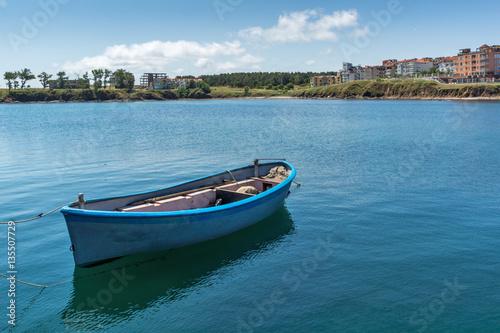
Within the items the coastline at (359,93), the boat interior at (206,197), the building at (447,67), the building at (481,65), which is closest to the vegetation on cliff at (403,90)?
the coastline at (359,93)

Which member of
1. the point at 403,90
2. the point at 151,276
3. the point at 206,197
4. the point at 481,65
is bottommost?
the point at 151,276

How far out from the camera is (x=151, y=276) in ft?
41.3

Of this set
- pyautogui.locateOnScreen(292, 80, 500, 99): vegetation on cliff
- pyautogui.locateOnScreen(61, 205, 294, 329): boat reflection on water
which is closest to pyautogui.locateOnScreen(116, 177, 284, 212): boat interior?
pyautogui.locateOnScreen(61, 205, 294, 329): boat reflection on water

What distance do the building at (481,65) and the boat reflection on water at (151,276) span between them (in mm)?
160700

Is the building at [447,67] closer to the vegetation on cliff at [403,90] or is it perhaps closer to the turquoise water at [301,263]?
the vegetation on cliff at [403,90]

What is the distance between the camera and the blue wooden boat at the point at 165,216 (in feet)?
38.7

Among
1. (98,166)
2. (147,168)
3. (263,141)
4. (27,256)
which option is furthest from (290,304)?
(263,141)

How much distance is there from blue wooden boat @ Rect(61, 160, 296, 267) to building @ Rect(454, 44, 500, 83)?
158 meters

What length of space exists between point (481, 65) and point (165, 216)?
173 meters

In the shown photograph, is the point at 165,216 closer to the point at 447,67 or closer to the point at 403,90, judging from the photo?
the point at 403,90

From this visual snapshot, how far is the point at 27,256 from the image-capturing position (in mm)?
13984

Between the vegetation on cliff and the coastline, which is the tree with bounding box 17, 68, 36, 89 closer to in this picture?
the coastline

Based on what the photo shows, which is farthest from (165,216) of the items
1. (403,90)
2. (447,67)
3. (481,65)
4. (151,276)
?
(447,67)

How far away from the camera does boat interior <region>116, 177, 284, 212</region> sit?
49.0 ft
